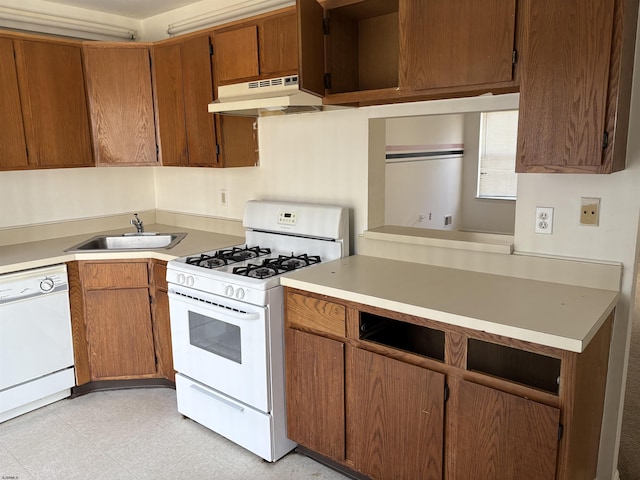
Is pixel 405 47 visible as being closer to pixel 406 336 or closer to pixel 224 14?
pixel 406 336

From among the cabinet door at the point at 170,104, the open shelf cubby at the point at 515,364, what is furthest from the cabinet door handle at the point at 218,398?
the cabinet door at the point at 170,104

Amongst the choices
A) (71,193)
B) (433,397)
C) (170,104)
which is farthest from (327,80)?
(71,193)

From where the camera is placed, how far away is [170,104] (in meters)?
3.20

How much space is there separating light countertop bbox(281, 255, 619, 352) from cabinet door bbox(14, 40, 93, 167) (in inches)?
73.1

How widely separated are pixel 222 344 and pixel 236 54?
1597 mm

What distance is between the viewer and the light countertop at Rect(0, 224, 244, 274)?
9.07 feet

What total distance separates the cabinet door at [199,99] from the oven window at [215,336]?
3.35 feet

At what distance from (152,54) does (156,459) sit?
2450 millimetres

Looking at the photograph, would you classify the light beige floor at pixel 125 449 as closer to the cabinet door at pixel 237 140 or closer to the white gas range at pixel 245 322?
the white gas range at pixel 245 322

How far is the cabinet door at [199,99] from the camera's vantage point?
2947 millimetres

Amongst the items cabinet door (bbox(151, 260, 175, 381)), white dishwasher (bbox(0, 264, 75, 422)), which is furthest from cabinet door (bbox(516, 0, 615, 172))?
white dishwasher (bbox(0, 264, 75, 422))

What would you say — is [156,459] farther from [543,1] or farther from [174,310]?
[543,1]

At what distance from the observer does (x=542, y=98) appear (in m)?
1.79

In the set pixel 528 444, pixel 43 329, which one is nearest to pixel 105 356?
pixel 43 329
